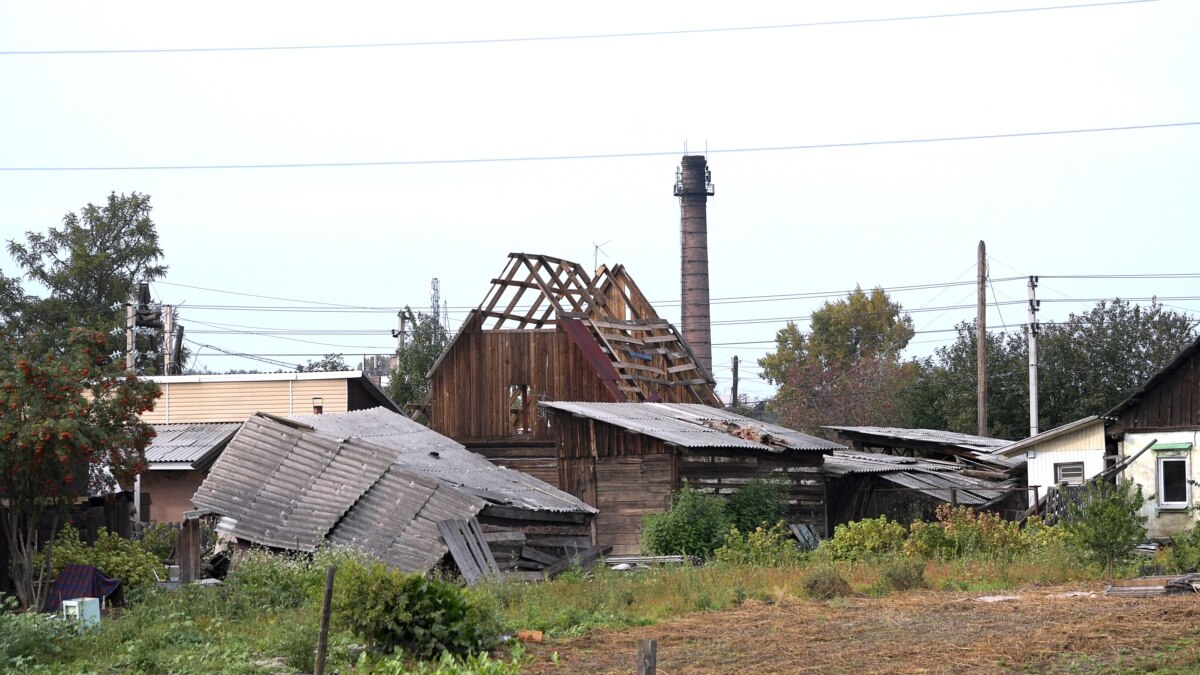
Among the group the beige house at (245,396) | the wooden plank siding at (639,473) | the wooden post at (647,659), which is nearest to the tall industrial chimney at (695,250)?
the beige house at (245,396)

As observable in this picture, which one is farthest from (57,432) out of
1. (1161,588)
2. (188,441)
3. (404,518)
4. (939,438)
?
(939,438)

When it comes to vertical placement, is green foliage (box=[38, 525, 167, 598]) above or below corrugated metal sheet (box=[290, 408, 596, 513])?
below

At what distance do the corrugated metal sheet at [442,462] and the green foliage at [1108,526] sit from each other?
8813 mm

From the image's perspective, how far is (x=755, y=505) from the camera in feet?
91.8

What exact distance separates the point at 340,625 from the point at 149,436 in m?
7.15

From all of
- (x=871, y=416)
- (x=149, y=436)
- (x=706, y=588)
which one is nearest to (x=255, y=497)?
(x=149, y=436)

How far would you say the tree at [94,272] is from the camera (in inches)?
1864

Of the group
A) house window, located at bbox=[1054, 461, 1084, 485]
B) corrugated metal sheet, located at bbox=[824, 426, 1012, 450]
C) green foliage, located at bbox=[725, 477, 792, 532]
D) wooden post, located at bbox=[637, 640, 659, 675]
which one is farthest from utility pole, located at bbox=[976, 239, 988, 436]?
wooden post, located at bbox=[637, 640, 659, 675]

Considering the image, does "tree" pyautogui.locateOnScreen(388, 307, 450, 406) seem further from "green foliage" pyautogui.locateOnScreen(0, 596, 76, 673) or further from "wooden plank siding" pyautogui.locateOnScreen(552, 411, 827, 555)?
"green foliage" pyautogui.locateOnScreen(0, 596, 76, 673)

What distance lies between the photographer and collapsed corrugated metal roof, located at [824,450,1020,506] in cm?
3222

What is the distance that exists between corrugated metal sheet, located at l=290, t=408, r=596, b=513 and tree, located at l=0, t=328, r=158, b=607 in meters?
4.65

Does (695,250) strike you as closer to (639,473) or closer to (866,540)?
(639,473)

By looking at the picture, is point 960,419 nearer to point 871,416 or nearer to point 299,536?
point 871,416

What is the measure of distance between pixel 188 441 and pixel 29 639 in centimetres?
2068
